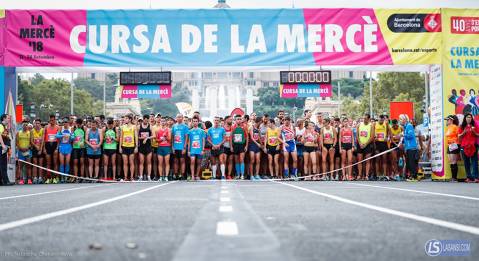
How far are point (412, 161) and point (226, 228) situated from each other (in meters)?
14.8

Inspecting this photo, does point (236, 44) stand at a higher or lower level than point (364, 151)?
higher

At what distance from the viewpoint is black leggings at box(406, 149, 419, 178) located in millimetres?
18453

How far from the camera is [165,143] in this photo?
736 inches

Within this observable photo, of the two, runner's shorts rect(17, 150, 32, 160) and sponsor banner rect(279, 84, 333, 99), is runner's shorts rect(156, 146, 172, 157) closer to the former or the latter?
runner's shorts rect(17, 150, 32, 160)

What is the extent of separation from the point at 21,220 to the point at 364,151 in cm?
1457

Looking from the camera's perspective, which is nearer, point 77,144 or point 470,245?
point 470,245

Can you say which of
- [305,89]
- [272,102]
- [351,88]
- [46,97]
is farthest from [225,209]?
[351,88]

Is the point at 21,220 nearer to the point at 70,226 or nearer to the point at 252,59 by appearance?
the point at 70,226

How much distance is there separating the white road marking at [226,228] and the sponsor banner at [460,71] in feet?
48.3

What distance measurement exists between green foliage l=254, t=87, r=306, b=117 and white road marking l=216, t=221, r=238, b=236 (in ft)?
397

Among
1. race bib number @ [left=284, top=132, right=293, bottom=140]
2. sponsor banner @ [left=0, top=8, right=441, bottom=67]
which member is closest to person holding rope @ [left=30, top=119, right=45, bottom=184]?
sponsor banner @ [left=0, top=8, right=441, bottom=67]

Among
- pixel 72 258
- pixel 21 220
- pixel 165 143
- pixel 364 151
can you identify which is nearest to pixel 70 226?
pixel 21 220

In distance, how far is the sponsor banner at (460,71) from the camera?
726 inches

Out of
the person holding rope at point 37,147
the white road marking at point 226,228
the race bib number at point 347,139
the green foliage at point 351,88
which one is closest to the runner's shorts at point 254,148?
the race bib number at point 347,139
